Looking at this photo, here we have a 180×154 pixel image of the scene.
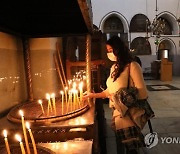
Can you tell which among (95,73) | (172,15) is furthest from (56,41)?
(172,15)

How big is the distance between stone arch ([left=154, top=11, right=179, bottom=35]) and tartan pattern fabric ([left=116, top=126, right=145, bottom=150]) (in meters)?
15.1

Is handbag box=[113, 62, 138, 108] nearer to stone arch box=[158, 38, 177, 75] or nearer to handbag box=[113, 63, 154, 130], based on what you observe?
handbag box=[113, 63, 154, 130]

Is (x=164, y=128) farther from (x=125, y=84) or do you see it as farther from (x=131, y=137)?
(x=125, y=84)

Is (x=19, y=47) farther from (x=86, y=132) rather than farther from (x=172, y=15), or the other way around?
(x=172, y=15)

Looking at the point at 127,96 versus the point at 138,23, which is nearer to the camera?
the point at 127,96

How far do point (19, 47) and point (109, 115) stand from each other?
3.67 metres

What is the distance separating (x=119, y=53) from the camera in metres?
2.27

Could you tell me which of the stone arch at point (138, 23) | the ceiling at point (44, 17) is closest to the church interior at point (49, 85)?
the ceiling at point (44, 17)

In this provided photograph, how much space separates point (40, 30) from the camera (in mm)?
2385

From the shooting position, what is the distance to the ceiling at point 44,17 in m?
1.60

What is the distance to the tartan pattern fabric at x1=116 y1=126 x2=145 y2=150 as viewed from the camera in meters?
2.28

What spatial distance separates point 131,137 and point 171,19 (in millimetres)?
15697

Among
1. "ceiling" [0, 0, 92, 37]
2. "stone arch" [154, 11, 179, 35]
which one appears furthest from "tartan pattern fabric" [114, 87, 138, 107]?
"stone arch" [154, 11, 179, 35]

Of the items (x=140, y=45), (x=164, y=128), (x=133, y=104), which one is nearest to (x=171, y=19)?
(x=140, y=45)
